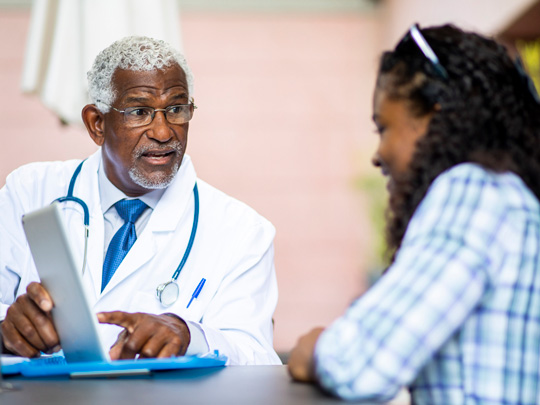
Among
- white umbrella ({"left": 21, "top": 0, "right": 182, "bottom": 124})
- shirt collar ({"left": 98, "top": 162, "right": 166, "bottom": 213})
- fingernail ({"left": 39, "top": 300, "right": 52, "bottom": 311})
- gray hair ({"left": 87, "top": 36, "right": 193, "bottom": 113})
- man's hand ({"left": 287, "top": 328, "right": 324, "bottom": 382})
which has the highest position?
white umbrella ({"left": 21, "top": 0, "right": 182, "bottom": 124})

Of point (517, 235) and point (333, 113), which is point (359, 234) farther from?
point (517, 235)

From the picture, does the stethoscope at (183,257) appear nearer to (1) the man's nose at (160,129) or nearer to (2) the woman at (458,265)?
(1) the man's nose at (160,129)

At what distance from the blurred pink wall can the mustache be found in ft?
11.8

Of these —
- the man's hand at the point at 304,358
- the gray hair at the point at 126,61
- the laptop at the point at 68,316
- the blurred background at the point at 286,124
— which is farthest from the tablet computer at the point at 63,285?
the blurred background at the point at 286,124

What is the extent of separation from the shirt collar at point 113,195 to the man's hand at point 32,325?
0.59 meters

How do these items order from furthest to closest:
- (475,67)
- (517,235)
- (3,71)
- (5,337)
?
(3,71), (5,337), (475,67), (517,235)

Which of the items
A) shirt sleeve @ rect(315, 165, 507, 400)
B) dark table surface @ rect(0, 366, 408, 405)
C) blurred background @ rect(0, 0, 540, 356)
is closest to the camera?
shirt sleeve @ rect(315, 165, 507, 400)

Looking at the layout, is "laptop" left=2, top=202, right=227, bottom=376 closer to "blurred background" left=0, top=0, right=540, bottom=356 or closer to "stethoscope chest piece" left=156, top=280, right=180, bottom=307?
"stethoscope chest piece" left=156, top=280, right=180, bottom=307

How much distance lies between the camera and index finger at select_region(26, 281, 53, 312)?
3.99ft

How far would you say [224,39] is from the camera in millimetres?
5590

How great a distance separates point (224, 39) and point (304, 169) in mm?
1208

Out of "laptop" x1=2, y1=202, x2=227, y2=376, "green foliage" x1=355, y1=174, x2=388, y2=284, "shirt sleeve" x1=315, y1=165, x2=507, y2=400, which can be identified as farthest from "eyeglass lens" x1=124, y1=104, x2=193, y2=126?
"green foliage" x1=355, y1=174, x2=388, y2=284

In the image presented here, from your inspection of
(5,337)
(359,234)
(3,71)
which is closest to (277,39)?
(359,234)

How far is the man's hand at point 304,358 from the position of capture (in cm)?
102
